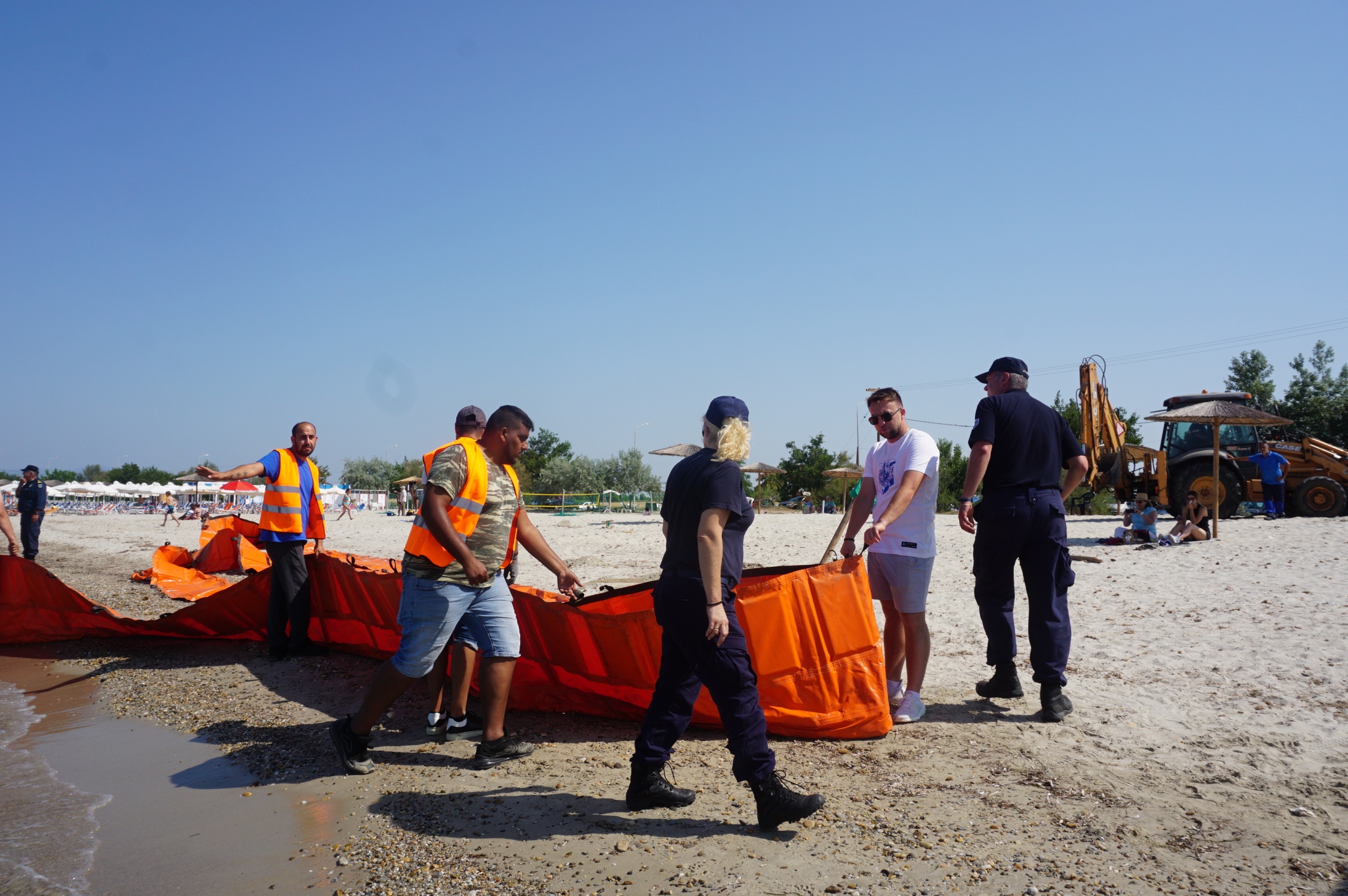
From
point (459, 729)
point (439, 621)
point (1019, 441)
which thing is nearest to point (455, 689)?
point (459, 729)

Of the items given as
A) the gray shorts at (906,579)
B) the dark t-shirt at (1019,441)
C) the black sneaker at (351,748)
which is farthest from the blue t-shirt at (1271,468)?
the black sneaker at (351,748)

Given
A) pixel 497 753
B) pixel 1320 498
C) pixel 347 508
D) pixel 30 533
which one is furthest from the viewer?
pixel 347 508

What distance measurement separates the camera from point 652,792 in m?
3.31

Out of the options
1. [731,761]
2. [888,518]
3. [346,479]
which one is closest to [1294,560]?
[888,518]

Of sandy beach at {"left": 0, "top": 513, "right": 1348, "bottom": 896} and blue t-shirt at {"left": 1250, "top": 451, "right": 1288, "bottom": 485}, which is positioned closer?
sandy beach at {"left": 0, "top": 513, "right": 1348, "bottom": 896}

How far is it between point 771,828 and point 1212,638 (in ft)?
16.3

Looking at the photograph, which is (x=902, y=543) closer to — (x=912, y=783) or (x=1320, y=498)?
(x=912, y=783)

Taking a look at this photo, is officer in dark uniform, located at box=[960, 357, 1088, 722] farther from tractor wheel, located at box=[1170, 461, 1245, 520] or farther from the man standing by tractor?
the man standing by tractor

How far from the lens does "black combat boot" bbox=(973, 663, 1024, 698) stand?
4.78 meters

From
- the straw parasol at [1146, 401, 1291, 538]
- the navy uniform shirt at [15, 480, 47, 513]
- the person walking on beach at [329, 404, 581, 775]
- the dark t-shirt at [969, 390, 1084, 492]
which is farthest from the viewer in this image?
the navy uniform shirt at [15, 480, 47, 513]

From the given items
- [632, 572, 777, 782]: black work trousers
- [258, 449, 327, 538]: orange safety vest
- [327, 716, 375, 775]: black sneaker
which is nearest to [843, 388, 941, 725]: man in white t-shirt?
[632, 572, 777, 782]: black work trousers

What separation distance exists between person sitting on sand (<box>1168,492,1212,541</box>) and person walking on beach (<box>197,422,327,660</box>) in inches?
488

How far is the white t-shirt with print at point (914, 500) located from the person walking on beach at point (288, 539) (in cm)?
429

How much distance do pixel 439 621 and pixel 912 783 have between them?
7.57ft
